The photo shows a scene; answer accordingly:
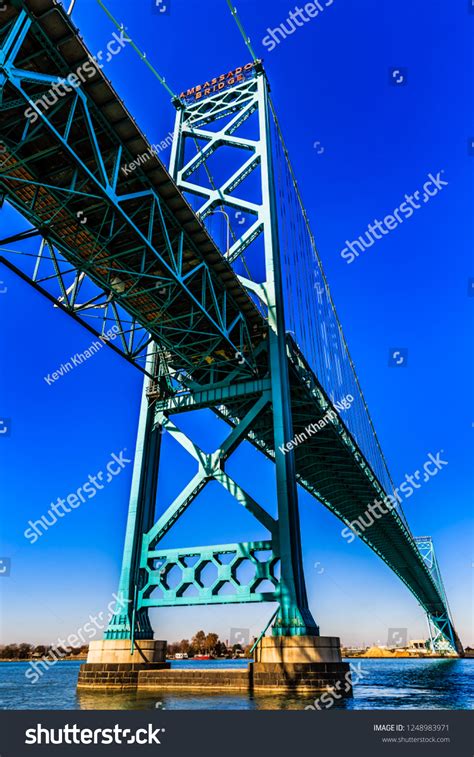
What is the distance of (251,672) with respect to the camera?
14.0 metres

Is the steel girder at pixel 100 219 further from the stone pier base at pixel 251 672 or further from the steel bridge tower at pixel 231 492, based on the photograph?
the stone pier base at pixel 251 672

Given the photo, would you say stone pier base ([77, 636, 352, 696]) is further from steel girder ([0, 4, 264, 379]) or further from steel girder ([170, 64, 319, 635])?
steel girder ([0, 4, 264, 379])

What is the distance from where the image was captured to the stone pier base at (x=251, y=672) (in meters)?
13.4

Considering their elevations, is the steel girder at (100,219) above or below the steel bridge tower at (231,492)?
above

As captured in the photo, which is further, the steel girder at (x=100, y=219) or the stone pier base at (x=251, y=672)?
the stone pier base at (x=251, y=672)

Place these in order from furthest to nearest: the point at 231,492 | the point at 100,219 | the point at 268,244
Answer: the point at 268,244
the point at 231,492
the point at 100,219

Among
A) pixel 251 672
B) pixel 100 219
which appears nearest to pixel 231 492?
pixel 251 672

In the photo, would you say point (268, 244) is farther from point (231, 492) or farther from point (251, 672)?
point (251, 672)

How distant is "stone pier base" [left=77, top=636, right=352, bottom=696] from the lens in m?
13.4
